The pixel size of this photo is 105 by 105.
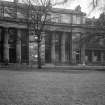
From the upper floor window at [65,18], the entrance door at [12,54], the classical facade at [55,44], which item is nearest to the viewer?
the classical facade at [55,44]

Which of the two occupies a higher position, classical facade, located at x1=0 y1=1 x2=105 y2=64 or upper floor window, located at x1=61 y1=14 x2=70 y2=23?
upper floor window, located at x1=61 y1=14 x2=70 y2=23

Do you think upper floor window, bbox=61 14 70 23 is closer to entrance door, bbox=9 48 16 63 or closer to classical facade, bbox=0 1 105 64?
classical facade, bbox=0 1 105 64

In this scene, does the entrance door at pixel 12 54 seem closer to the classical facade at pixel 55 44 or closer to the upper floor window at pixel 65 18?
the classical facade at pixel 55 44

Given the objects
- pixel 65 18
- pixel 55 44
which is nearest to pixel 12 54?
pixel 55 44

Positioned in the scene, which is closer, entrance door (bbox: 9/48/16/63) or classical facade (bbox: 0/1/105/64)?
classical facade (bbox: 0/1/105/64)

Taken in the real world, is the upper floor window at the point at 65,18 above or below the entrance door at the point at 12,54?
above

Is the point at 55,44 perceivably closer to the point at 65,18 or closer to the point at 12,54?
the point at 65,18

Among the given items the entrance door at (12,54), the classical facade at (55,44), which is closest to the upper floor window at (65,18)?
the classical facade at (55,44)

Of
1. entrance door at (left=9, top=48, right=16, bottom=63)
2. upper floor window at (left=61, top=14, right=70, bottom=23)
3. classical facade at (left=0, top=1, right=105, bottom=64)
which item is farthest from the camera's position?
upper floor window at (left=61, top=14, right=70, bottom=23)

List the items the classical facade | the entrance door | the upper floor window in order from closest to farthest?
the classical facade, the entrance door, the upper floor window

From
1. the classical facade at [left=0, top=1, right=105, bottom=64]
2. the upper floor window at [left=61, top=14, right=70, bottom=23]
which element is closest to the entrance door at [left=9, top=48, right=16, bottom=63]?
the classical facade at [left=0, top=1, right=105, bottom=64]

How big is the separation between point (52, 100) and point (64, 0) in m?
4.27

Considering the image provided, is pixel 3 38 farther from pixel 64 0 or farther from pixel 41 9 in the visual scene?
pixel 64 0

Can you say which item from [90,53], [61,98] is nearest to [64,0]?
[61,98]
